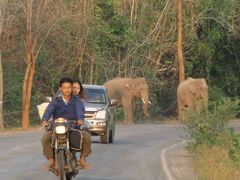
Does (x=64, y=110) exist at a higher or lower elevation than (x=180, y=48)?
lower

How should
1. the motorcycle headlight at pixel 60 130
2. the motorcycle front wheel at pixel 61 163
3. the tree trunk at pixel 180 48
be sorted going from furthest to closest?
the tree trunk at pixel 180 48
the motorcycle front wheel at pixel 61 163
the motorcycle headlight at pixel 60 130

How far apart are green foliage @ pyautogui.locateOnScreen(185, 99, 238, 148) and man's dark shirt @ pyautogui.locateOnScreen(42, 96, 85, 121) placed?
901 centimetres

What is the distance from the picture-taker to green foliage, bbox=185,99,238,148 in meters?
23.5

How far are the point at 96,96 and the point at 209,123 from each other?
4882mm

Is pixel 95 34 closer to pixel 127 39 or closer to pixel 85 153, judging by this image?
pixel 127 39

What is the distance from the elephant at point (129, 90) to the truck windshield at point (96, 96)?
59.3 feet

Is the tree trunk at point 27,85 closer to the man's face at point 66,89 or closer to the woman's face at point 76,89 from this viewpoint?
the woman's face at point 76,89

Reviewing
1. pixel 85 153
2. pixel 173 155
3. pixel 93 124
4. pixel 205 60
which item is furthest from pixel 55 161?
pixel 205 60

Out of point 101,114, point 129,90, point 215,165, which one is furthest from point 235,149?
point 129,90

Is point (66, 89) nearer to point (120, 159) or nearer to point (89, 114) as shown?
point (120, 159)

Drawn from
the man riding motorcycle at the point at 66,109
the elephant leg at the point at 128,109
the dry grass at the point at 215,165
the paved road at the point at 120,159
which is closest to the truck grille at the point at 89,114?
the paved road at the point at 120,159

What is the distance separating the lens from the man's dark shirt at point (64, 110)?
14656 millimetres

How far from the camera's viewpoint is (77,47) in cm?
4625

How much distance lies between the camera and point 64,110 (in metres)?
14.7
